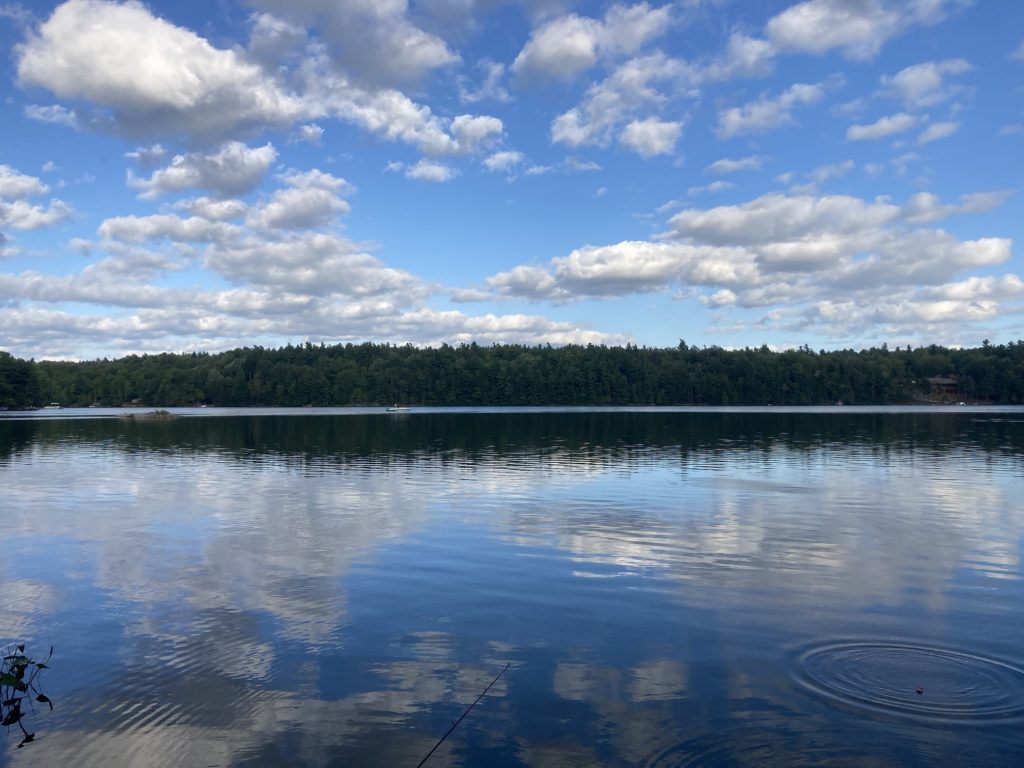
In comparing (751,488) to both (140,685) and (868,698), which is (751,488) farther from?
(140,685)

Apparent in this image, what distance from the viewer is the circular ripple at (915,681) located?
485 inches

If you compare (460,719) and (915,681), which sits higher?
(915,681)

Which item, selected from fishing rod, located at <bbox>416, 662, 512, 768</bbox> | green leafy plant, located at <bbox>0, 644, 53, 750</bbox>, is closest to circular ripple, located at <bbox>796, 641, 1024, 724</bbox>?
fishing rod, located at <bbox>416, 662, 512, 768</bbox>

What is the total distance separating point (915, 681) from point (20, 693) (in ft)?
53.6

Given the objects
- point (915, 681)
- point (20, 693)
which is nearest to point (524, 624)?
point (915, 681)

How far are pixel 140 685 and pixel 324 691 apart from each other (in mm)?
3485

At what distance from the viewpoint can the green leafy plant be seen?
12352 millimetres

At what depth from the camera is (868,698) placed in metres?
12.8

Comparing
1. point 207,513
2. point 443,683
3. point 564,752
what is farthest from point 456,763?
point 207,513

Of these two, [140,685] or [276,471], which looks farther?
[276,471]

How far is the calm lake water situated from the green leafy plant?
1.08 feet

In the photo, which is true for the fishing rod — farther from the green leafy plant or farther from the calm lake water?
the green leafy plant

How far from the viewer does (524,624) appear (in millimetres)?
17234

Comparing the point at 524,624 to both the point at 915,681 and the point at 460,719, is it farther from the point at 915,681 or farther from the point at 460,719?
the point at 915,681
